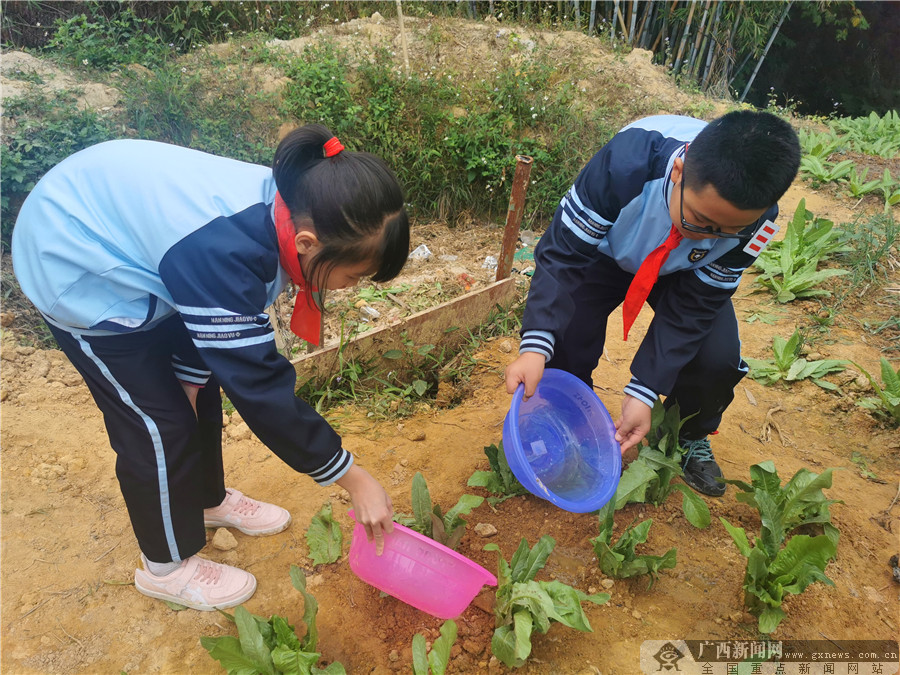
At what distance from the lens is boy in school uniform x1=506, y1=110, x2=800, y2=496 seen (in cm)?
172

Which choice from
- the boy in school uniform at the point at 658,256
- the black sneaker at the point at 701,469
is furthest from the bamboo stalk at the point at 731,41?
the black sneaker at the point at 701,469

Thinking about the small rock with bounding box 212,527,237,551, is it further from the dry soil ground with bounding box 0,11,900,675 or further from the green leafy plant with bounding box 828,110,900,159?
the green leafy plant with bounding box 828,110,900,159

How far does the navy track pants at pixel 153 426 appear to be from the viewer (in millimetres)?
1605

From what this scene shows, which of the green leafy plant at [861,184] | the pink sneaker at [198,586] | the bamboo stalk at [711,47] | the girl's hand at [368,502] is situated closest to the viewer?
the girl's hand at [368,502]

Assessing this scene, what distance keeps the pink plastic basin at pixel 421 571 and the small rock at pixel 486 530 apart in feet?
1.54

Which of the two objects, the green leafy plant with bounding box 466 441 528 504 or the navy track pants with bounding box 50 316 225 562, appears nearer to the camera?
the navy track pants with bounding box 50 316 225 562

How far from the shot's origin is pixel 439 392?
315 cm

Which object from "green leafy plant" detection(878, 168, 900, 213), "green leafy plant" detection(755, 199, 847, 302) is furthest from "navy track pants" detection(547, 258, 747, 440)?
"green leafy plant" detection(878, 168, 900, 213)

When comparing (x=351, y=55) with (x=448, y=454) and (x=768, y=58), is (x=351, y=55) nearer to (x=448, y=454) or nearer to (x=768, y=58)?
(x=448, y=454)

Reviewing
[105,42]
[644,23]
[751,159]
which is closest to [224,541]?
[751,159]

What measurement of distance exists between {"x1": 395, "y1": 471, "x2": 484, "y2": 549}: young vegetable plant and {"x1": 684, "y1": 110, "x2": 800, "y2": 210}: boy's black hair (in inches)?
45.5

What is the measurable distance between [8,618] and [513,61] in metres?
5.55

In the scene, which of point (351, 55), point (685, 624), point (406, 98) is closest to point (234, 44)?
point (351, 55)

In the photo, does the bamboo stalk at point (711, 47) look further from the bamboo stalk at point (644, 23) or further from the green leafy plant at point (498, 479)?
the green leafy plant at point (498, 479)
